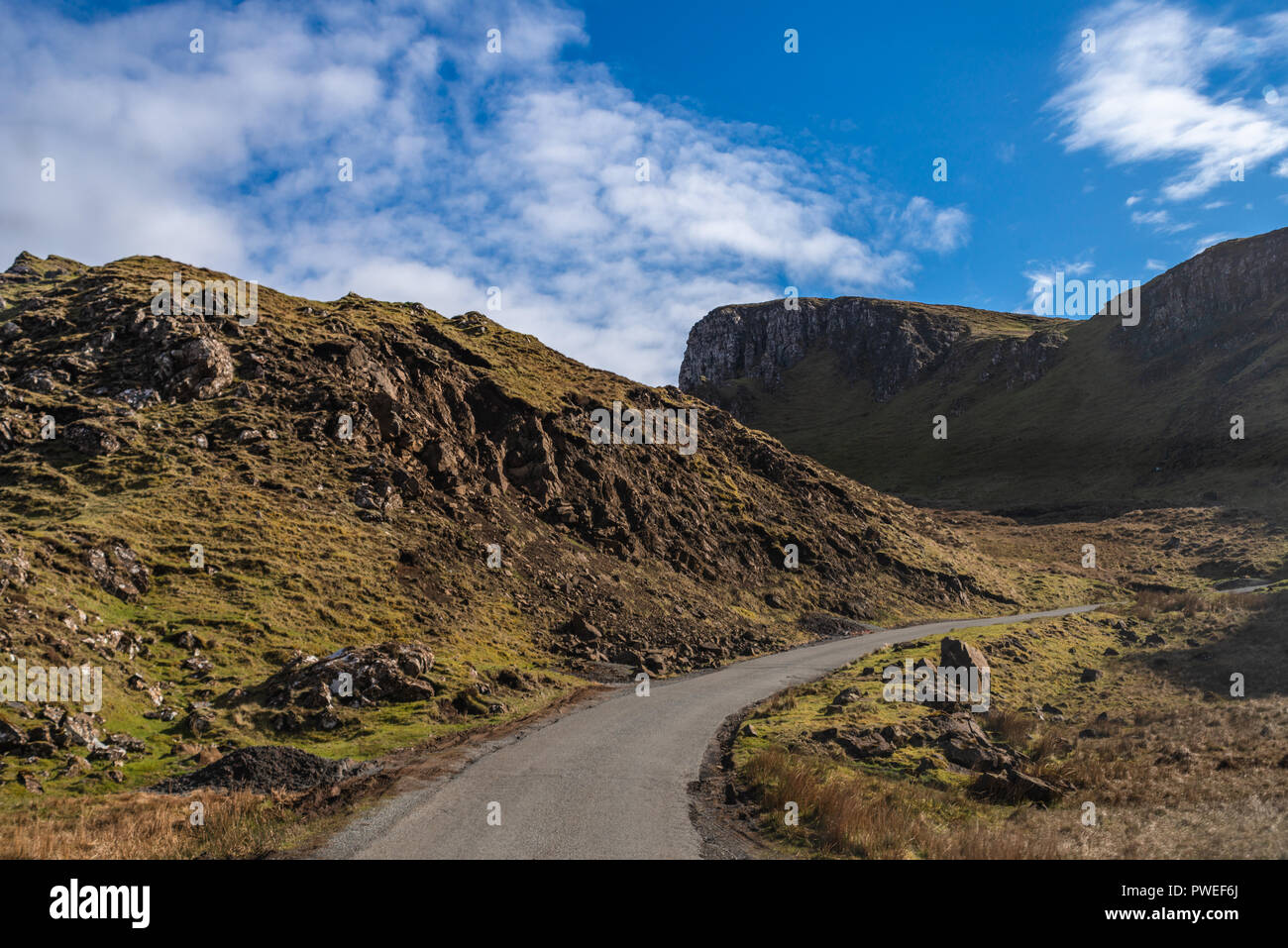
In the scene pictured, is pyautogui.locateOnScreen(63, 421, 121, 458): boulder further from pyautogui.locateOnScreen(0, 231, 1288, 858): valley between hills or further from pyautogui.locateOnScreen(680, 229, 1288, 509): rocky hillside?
pyautogui.locateOnScreen(680, 229, 1288, 509): rocky hillside

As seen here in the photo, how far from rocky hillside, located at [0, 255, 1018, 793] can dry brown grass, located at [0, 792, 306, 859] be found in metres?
2.45

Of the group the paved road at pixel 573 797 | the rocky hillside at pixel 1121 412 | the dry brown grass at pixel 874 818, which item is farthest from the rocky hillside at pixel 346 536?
the rocky hillside at pixel 1121 412

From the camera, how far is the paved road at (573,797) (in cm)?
1141

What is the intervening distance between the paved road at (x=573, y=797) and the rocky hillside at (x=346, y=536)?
4.78 metres

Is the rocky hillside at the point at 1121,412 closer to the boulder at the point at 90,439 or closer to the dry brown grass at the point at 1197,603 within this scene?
the dry brown grass at the point at 1197,603

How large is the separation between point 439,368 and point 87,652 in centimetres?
3363

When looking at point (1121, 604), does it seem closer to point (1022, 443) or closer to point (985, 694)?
point (985, 694)

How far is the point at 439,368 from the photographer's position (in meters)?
51.2

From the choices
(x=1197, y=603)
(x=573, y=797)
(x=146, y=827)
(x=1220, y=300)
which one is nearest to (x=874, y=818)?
(x=573, y=797)

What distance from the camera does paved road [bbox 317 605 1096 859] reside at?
1141 cm

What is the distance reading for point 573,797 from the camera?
46.9 ft

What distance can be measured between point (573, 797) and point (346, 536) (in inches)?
999

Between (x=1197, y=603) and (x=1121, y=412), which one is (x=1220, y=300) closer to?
(x=1121, y=412)
